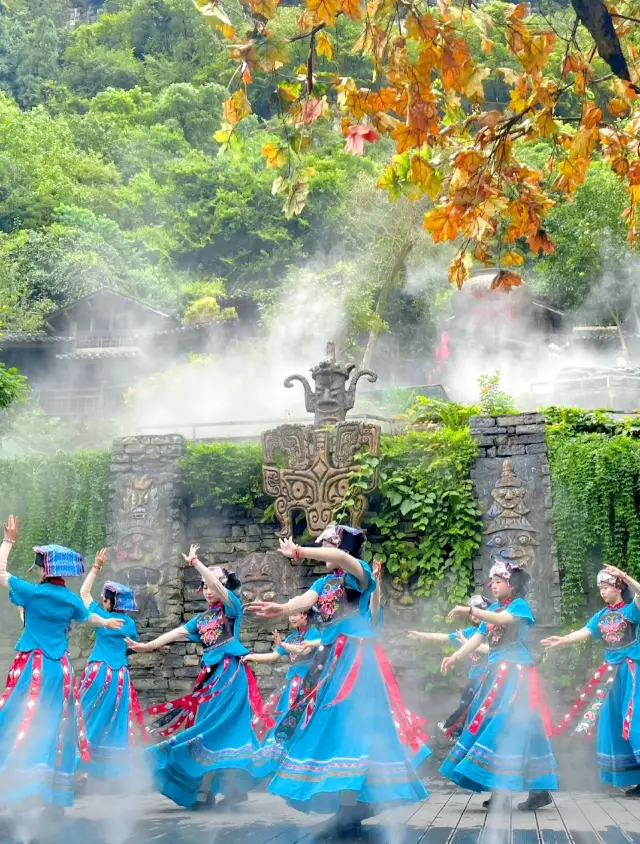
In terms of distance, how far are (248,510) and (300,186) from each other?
8448 millimetres

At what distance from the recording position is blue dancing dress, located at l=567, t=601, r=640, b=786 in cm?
746

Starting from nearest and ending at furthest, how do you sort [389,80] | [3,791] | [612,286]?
[389,80]
[3,791]
[612,286]

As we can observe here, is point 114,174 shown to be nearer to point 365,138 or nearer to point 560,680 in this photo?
point 560,680

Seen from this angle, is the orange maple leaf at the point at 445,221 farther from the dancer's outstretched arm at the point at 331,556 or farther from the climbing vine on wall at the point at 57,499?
the climbing vine on wall at the point at 57,499

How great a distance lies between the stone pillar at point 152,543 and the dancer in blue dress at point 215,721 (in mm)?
4544

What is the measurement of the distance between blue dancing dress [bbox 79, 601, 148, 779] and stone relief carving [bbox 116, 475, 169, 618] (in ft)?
12.6

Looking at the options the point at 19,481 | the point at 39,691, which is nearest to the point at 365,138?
the point at 39,691

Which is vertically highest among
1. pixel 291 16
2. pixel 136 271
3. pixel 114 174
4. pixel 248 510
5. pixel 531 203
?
pixel 291 16

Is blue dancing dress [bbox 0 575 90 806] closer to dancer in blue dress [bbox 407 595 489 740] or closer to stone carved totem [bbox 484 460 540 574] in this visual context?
dancer in blue dress [bbox 407 595 489 740]

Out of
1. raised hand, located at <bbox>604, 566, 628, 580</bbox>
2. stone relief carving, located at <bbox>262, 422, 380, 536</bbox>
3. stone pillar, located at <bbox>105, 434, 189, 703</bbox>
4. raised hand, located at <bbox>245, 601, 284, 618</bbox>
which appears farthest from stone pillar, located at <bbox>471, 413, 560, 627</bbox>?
raised hand, located at <bbox>245, 601, 284, 618</bbox>

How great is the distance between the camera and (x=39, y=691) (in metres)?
6.25

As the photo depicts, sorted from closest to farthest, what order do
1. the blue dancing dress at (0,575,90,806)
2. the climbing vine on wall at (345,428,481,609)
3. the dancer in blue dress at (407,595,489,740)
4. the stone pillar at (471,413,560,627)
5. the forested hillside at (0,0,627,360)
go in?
the blue dancing dress at (0,575,90,806)
the dancer in blue dress at (407,595,489,740)
the stone pillar at (471,413,560,627)
the climbing vine on wall at (345,428,481,609)
the forested hillside at (0,0,627,360)

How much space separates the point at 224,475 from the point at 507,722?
22.1 feet

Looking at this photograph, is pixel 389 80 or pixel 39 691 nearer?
pixel 389 80
